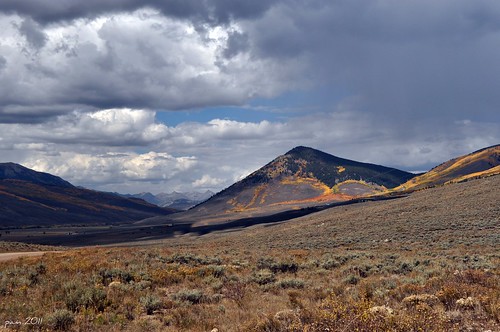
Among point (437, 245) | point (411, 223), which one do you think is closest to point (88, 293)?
point (437, 245)

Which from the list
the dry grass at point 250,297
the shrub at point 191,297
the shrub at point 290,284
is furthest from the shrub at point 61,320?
the shrub at point 290,284

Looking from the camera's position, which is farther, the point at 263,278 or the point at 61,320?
the point at 263,278


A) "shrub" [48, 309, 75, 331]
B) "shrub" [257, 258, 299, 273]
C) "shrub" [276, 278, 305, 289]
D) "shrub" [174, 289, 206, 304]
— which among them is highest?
"shrub" [48, 309, 75, 331]

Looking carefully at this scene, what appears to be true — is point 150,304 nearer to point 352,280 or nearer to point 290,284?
point 290,284

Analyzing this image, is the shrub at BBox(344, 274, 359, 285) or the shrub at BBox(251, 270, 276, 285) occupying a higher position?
the shrub at BBox(251, 270, 276, 285)

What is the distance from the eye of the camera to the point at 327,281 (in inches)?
592

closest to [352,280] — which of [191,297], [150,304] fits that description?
[191,297]

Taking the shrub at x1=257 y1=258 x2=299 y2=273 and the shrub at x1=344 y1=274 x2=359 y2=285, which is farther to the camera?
the shrub at x1=257 y1=258 x2=299 y2=273

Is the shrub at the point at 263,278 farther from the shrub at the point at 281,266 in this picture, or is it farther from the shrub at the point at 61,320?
the shrub at the point at 61,320

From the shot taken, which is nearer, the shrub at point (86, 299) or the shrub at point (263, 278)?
the shrub at point (86, 299)

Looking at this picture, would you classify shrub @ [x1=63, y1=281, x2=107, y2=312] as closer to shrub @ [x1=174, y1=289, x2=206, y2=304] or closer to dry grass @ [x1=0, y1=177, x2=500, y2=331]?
dry grass @ [x1=0, y1=177, x2=500, y2=331]

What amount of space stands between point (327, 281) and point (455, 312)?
684cm

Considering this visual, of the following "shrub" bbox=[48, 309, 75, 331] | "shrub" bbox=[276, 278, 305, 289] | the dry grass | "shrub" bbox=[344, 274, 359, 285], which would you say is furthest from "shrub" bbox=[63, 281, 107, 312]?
"shrub" bbox=[344, 274, 359, 285]

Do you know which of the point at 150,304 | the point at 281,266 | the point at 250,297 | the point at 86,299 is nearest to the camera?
the point at 86,299
